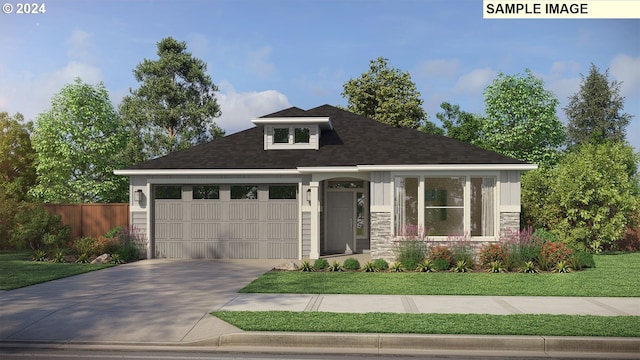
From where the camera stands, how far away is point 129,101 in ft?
130

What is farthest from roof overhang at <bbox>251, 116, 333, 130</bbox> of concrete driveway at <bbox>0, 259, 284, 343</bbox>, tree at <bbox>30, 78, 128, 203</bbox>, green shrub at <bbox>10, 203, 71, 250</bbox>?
tree at <bbox>30, 78, 128, 203</bbox>

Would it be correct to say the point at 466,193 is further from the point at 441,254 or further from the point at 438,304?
the point at 438,304

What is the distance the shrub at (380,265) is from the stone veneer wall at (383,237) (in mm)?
1052

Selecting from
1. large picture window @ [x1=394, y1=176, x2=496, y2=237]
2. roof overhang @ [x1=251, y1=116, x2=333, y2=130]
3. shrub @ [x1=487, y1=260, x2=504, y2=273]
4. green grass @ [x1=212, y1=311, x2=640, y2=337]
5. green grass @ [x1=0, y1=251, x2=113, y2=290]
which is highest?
roof overhang @ [x1=251, y1=116, x2=333, y2=130]

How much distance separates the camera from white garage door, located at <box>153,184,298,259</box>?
18750 millimetres

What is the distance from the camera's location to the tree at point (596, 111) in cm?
4888

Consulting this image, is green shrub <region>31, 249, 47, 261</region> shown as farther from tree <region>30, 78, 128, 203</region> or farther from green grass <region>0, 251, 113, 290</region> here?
tree <region>30, 78, 128, 203</region>

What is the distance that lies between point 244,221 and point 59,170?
17.9m

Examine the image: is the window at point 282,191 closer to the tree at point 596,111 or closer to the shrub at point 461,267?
the shrub at point 461,267

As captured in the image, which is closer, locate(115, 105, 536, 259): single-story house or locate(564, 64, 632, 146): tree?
locate(115, 105, 536, 259): single-story house

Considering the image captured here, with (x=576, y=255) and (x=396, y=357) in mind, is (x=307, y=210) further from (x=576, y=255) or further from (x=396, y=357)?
(x=396, y=357)

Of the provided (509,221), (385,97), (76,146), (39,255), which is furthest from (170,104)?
(509,221)

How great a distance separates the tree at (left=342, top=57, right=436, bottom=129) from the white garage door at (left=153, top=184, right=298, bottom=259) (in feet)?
59.0

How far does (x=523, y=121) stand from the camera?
36.1 meters
